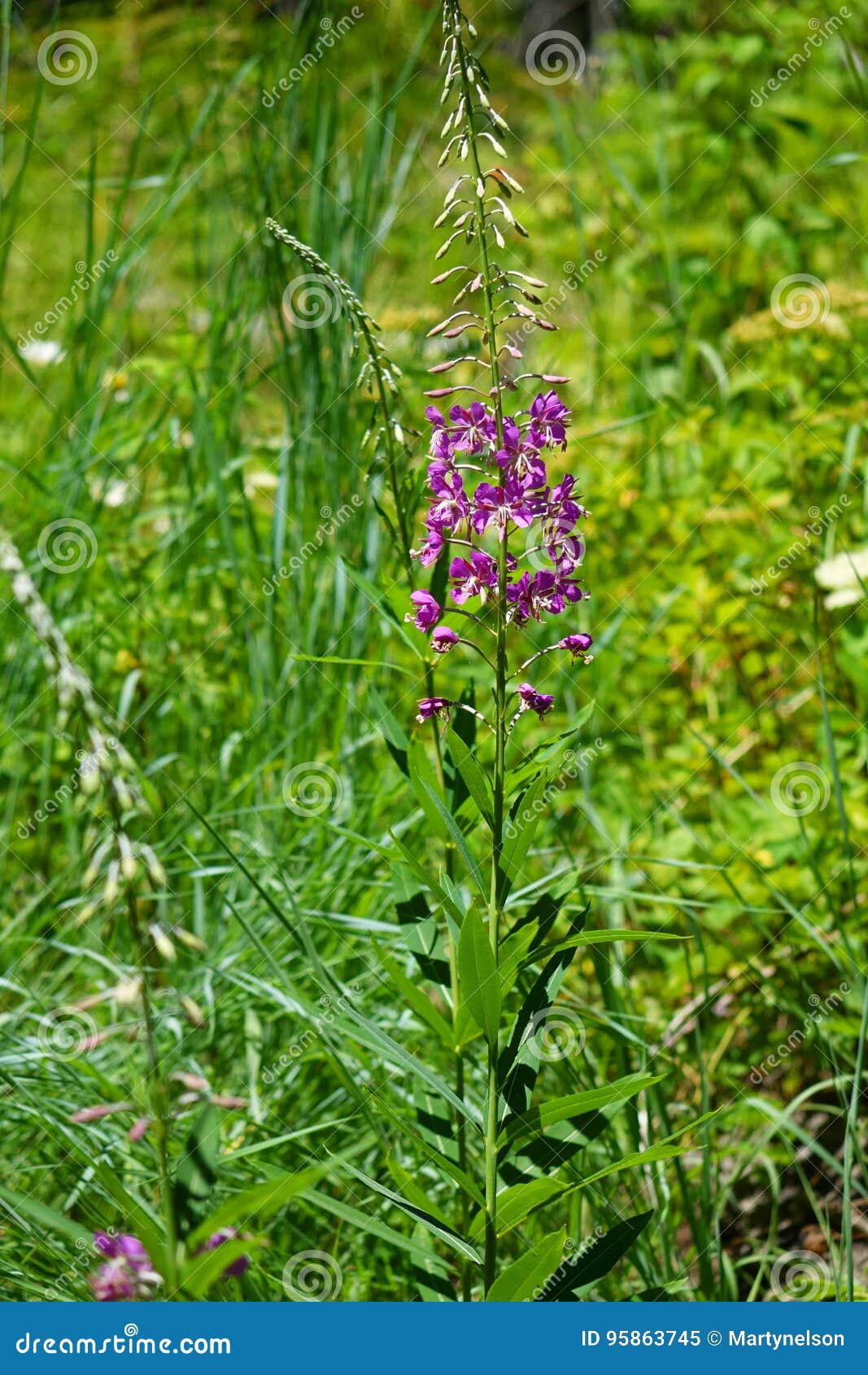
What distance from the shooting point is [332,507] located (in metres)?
2.51

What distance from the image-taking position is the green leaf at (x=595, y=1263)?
1246 mm

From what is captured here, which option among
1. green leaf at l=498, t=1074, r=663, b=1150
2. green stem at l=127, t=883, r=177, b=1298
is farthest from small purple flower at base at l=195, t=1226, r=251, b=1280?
green leaf at l=498, t=1074, r=663, b=1150

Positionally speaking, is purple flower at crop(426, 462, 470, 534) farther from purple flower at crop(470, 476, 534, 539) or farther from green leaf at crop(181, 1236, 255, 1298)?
green leaf at crop(181, 1236, 255, 1298)

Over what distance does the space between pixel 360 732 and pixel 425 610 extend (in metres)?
1.11

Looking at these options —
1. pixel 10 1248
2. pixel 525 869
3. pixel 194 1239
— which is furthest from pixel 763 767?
pixel 194 1239

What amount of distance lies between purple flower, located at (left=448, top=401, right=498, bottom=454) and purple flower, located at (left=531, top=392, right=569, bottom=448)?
44 millimetres

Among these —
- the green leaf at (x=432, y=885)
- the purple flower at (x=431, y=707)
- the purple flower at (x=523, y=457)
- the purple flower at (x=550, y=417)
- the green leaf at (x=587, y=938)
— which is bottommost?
the green leaf at (x=587, y=938)

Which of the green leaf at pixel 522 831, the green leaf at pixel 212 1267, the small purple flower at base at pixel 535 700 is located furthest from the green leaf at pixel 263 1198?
the small purple flower at base at pixel 535 700

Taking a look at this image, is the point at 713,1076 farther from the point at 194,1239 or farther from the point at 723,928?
the point at 194,1239

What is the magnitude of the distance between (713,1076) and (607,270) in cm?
286

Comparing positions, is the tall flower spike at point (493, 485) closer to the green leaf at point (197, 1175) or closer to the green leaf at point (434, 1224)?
the green leaf at point (434, 1224)

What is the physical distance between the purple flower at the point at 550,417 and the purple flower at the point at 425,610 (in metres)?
0.20

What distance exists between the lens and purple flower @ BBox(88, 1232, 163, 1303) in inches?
40.3

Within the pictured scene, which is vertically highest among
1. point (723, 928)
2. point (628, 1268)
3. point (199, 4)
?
point (199, 4)
